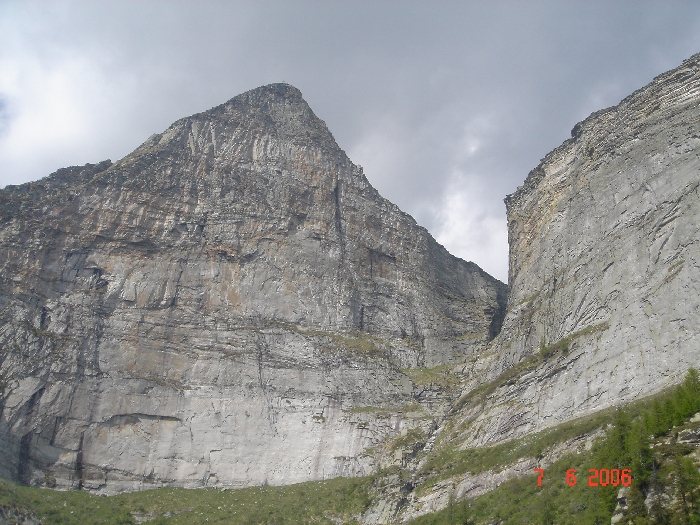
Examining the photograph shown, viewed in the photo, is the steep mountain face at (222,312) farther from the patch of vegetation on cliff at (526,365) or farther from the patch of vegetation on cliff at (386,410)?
the patch of vegetation on cliff at (526,365)

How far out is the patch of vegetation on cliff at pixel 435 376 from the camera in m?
76.2

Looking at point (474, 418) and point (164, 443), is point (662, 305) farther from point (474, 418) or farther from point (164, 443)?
point (164, 443)

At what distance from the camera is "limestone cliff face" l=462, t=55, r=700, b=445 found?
53188 mm

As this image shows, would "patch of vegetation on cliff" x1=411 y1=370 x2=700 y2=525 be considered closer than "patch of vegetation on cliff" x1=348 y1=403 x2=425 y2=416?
Yes

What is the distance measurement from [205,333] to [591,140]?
150ft

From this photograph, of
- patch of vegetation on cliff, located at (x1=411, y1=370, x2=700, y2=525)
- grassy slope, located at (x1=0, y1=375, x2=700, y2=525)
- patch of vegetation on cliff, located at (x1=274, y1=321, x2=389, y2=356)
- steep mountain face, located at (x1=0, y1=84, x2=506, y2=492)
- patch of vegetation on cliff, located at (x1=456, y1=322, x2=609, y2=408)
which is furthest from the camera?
patch of vegetation on cliff, located at (x1=274, y1=321, x2=389, y2=356)

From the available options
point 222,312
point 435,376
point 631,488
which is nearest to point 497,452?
point 631,488

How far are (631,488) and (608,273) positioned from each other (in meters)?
33.5

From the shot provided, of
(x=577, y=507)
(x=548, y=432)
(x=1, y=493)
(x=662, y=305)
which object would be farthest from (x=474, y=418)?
(x=1, y=493)

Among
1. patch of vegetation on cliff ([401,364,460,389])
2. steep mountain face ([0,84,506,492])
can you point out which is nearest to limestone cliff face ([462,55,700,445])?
patch of vegetation on cliff ([401,364,460,389])

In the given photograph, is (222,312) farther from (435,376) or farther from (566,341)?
(566,341)

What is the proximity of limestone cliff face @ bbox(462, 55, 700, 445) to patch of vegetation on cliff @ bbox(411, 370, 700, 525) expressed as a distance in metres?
8.09

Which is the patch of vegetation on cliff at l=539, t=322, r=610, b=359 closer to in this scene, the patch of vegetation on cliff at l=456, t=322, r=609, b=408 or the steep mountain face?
the patch of vegetation on cliff at l=456, t=322, r=609, b=408

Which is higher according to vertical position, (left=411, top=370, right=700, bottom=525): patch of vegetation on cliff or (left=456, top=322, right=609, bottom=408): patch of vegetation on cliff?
(left=456, top=322, right=609, bottom=408): patch of vegetation on cliff
